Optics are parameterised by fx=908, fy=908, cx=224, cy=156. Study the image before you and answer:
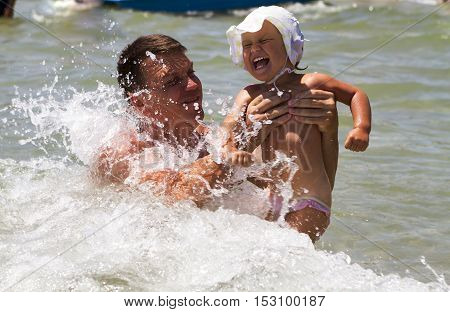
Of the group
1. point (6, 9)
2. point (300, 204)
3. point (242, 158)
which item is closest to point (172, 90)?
point (242, 158)

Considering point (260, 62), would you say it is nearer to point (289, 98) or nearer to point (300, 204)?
point (289, 98)

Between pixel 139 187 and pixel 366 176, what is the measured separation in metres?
2.04

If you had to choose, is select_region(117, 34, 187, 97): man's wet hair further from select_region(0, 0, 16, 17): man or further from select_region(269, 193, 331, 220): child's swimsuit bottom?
select_region(0, 0, 16, 17): man

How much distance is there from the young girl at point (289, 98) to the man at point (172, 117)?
47 millimetres

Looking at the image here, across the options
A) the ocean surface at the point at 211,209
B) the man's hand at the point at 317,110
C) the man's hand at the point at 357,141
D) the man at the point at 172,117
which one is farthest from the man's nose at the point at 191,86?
the man's hand at the point at 357,141

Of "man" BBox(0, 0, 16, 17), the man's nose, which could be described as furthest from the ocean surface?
"man" BBox(0, 0, 16, 17)

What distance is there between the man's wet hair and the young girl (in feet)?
1.44

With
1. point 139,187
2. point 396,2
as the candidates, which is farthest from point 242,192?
point 396,2

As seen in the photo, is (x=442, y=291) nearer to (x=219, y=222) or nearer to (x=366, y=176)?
(x=219, y=222)

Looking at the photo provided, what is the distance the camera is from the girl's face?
4.48 metres

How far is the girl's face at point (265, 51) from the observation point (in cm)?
448

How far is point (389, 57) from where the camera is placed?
33.3 ft

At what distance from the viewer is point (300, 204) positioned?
4.60 metres

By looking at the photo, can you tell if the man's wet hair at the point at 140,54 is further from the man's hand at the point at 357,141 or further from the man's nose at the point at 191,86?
the man's hand at the point at 357,141
